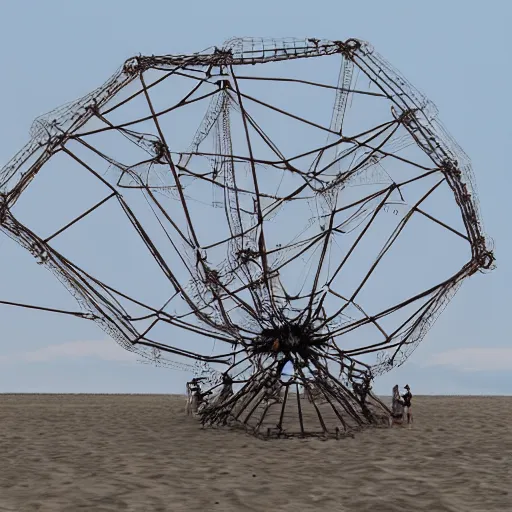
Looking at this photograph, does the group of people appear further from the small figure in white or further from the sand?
the small figure in white

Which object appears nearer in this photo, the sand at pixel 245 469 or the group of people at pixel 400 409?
the sand at pixel 245 469

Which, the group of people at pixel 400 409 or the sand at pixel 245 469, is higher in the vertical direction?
the group of people at pixel 400 409

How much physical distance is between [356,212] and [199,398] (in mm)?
5347

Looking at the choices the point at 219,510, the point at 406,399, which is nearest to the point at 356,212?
the point at 406,399

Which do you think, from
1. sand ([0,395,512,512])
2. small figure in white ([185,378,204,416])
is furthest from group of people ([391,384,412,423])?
small figure in white ([185,378,204,416])

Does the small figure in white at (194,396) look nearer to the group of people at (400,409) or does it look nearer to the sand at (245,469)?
the sand at (245,469)

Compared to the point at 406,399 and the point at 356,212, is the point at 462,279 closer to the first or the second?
the point at 356,212

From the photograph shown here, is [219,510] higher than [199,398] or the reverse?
the reverse

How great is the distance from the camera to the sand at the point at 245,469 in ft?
28.7

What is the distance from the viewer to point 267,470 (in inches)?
415

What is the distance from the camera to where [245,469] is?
10586 mm

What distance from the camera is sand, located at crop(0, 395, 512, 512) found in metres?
8.75

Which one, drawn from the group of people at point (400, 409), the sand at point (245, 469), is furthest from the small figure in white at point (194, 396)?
the group of people at point (400, 409)

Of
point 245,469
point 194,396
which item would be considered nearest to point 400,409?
point 194,396
